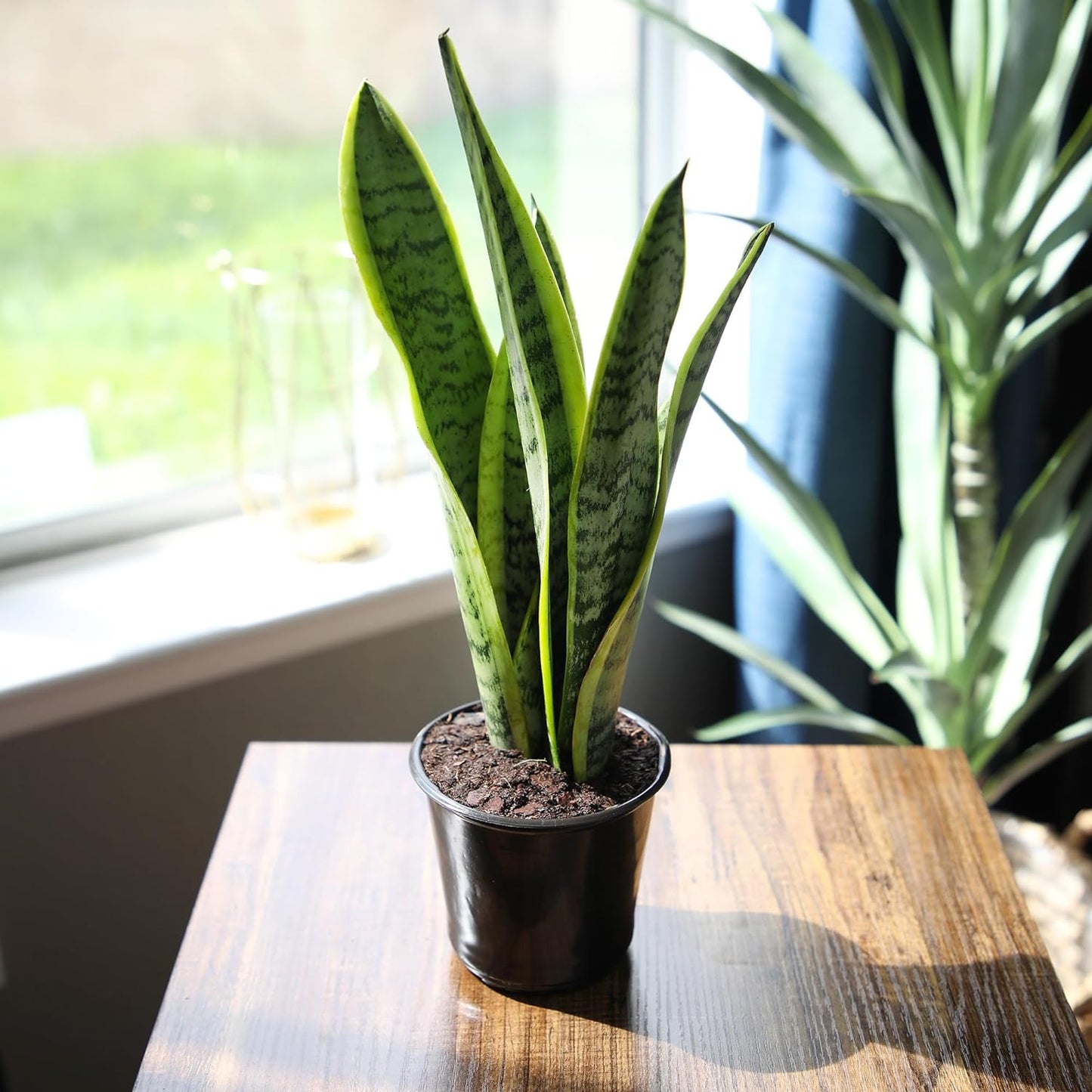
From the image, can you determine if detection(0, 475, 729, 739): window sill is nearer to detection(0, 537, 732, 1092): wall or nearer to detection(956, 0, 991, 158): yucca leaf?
detection(0, 537, 732, 1092): wall

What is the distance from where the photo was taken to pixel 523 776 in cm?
61

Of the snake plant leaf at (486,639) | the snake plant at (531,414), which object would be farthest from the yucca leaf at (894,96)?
the snake plant leaf at (486,639)

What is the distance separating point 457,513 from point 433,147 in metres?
0.88

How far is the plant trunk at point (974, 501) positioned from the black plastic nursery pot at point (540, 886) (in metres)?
0.51

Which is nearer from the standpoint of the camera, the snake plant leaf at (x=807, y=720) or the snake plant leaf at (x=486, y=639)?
the snake plant leaf at (x=486, y=639)

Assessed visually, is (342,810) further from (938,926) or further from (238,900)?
(938,926)

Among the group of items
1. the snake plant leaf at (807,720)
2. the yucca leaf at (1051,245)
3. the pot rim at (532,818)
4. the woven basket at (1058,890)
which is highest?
the yucca leaf at (1051,245)

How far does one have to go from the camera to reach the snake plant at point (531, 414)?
20.7 inches

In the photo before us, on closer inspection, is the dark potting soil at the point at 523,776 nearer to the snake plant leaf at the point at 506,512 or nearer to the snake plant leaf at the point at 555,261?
the snake plant leaf at the point at 506,512

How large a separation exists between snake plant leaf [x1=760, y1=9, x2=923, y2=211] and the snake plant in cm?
43

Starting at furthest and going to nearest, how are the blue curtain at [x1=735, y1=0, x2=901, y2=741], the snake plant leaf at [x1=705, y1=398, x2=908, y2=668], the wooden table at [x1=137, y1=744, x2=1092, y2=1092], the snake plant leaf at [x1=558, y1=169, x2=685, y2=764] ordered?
the blue curtain at [x1=735, y1=0, x2=901, y2=741]
the snake plant leaf at [x1=705, y1=398, x2=908, y2=668]
the wooden table at [x1=137, y1=744, x2=1092, y2=1092]
the snake plant leaf at [x1=558, y1=169, x2=685, y2=764]

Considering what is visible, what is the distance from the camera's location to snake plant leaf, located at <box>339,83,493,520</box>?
55 cm

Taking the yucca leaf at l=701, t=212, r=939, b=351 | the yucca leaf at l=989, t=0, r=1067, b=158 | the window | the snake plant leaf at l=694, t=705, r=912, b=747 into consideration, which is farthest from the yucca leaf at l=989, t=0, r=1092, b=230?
the snake plant leaf at l=694, t=705, r=912, b=747

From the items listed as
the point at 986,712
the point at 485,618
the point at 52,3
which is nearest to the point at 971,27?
the point at 986,712
